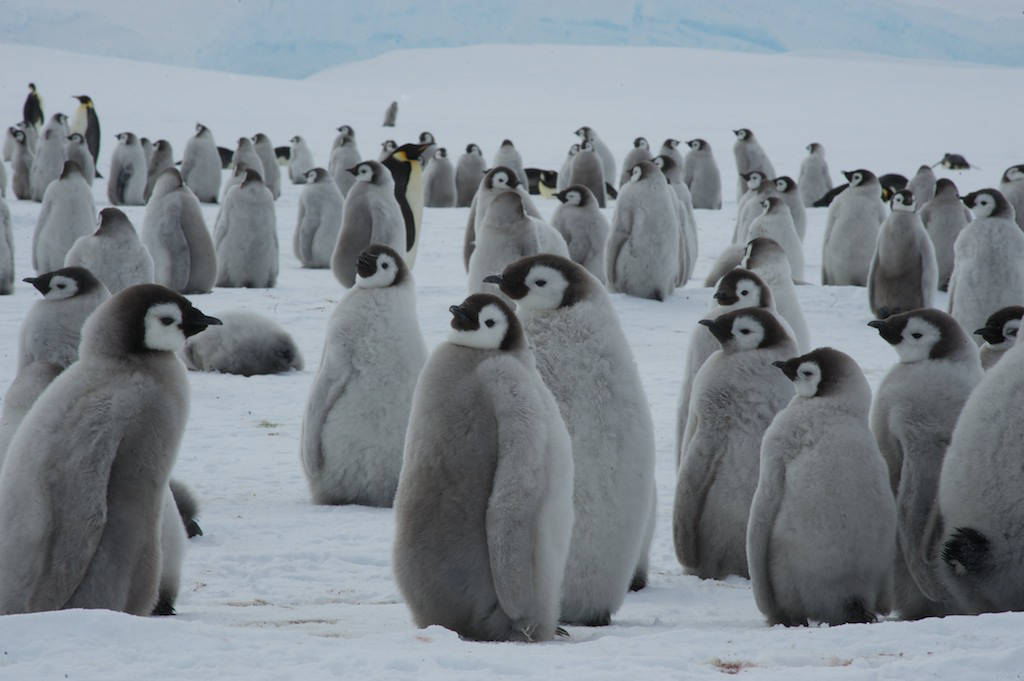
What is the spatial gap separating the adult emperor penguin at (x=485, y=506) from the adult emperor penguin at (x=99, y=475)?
2.20ft

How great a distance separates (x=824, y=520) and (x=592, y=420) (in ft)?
2.51

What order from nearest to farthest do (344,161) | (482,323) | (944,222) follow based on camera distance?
(482,323) < (944,222) < (344,161)

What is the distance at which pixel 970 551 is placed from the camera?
3.37m

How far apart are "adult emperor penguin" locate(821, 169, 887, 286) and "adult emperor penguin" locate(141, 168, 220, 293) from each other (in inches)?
253

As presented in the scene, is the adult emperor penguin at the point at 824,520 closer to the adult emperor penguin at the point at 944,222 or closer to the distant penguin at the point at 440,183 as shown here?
the adult emperor penguin at the point at 944,222

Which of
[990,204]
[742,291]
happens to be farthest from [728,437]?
[990,204]

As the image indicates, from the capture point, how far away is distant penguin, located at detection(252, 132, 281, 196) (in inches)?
853

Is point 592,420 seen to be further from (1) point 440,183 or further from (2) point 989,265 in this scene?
(1) point 440,183

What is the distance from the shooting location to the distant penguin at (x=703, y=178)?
21375 mm

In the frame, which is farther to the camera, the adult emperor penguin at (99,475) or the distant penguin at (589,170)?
the distant penguin at (589,170)

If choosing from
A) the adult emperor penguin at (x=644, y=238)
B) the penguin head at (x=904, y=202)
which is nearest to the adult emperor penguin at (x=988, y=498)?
the penguin head at (x=904, y=202)

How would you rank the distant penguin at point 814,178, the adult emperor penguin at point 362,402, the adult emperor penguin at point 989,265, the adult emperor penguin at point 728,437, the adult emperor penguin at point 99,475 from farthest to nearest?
the distant penguin at point 814,178 < the adult emperor penguin at point 989,265 < the adult emperor penguin at point 362,402 < the adult emperor penguin at point 728,437 < the adult emperor penguin at point 99,475

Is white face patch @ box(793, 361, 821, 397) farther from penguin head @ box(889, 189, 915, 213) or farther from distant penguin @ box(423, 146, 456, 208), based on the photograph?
distant penguin @ box(423, 146, 456, 208)

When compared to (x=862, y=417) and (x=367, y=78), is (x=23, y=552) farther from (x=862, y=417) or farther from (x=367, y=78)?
(x=367, y=78)
